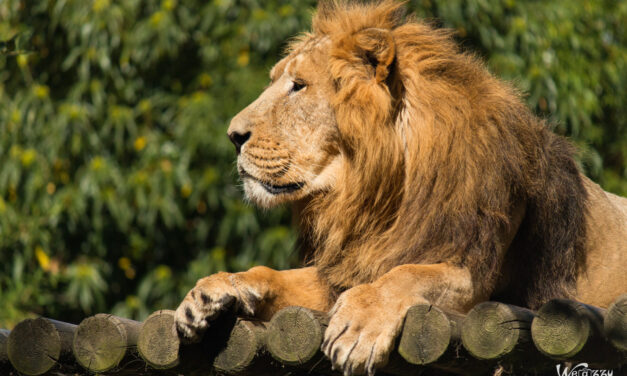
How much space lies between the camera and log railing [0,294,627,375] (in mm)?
2125

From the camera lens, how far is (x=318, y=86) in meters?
3.12

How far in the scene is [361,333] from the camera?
2281mm

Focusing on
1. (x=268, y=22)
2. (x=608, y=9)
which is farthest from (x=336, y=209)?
(x=608, y=9)

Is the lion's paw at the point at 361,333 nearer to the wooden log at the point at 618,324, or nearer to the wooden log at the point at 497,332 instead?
the wooden log at the point at 497,332

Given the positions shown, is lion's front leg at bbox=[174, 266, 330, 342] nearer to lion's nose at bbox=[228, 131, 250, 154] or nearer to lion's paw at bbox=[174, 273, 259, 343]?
lion's paw at bbox=[174, 273, 259, 343]

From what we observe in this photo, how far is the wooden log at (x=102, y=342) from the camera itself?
8.08 feet

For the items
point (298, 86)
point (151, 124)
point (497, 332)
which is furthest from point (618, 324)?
point (151, 124)

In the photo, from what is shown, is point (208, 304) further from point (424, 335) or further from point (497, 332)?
point (497, 332)

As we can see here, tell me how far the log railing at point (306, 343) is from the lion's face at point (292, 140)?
69 cm

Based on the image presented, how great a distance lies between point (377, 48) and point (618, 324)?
1310 millimetres

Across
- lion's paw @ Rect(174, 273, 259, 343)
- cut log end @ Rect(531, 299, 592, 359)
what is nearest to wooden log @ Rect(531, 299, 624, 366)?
cut log end @ Rect(531, 299, 592, 359)

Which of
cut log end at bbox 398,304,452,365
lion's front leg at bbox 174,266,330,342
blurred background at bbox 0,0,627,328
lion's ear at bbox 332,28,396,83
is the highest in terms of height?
lion's ear at bbox 332,28,396,83

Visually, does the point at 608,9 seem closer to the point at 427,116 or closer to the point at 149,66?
the point at 149,66

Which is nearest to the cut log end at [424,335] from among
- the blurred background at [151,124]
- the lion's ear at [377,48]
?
the lion's ear at [377,48]
